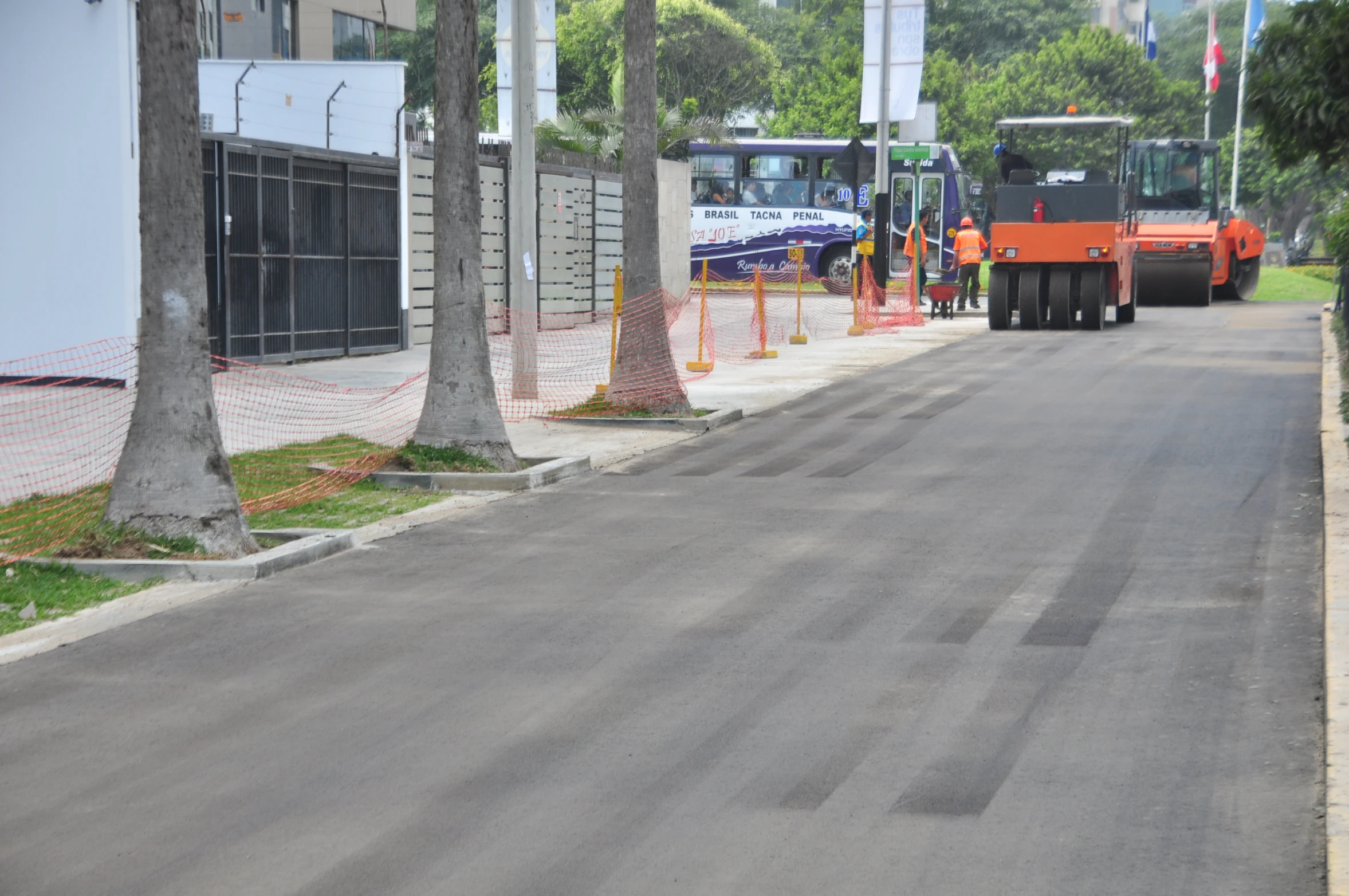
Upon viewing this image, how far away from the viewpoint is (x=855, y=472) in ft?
42.1

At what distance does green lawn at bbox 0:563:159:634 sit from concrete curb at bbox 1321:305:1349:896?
19.3 ft

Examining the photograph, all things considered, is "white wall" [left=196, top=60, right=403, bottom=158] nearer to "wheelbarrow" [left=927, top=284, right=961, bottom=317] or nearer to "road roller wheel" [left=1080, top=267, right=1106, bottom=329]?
"wheelbarrow" [left=927, top=284, right=961, bottom=317]

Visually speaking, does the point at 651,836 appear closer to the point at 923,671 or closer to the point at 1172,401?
the point at 923,671

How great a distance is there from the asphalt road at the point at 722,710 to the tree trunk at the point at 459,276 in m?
1.16

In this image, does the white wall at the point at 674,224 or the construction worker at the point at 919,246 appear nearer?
the construction worker at the point at 919,246

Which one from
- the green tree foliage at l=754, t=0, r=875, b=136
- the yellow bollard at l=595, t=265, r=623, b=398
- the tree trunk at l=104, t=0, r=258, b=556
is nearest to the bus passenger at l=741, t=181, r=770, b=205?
the green tree foliage at l=754, t=0, r=875, b=136

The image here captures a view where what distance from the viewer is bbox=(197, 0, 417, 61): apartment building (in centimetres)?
3262

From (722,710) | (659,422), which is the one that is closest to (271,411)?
(659,422)

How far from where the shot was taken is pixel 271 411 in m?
16.4

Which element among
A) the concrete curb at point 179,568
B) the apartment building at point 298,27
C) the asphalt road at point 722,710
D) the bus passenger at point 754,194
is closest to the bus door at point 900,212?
the bus passenger at point 754,194

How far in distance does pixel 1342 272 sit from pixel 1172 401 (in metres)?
7.90

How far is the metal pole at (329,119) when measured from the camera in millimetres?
25344

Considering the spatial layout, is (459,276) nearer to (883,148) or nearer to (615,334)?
(615,334)

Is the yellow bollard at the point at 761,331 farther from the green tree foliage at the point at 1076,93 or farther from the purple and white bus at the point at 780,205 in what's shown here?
the green tree foliage at the point at 1076,93
